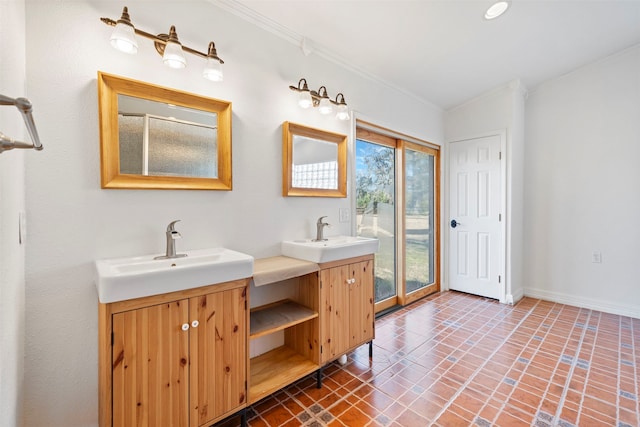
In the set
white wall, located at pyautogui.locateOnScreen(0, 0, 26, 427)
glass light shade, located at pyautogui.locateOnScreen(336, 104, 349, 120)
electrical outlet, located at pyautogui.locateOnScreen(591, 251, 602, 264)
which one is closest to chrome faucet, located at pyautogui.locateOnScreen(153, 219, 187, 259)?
white wall, located at pyautogui.locateOnScreen(0, 0, 26, 427)

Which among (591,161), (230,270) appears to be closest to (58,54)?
(230,270)

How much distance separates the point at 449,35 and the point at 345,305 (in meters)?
2.39

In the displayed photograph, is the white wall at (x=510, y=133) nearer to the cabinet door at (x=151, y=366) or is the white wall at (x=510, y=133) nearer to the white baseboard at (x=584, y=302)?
the white baseboard at (x=584, y=302)

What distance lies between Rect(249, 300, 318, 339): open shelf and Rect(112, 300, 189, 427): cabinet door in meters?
0.41

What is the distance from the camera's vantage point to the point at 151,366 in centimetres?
126

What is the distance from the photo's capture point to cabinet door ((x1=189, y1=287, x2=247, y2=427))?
139 centimetres

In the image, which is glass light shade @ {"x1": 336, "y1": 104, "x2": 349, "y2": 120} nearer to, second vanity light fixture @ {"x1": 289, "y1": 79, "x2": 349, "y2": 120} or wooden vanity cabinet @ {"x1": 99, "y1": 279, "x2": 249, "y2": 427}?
second vanity light fixture @ {"x1": 289, "y1": 79, "x2": 349, "y2": 120}

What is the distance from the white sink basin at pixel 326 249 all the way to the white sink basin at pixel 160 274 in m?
0.50

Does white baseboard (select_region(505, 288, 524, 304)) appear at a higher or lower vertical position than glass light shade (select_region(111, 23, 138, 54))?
lower

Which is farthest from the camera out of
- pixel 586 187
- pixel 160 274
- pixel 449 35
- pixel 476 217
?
pixel 476 217

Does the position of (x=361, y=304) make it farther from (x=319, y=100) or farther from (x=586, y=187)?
(x=586, y=187)

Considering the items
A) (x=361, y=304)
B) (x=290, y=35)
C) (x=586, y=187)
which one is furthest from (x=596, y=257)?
(x=290, y=35)

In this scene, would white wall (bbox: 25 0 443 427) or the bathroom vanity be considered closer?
the bathroom vanity

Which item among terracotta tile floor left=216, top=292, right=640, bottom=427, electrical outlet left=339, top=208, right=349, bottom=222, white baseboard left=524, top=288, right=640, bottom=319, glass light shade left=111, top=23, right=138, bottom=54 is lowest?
terracotta tile floor left=216, top=292, right=640, bottom=427
